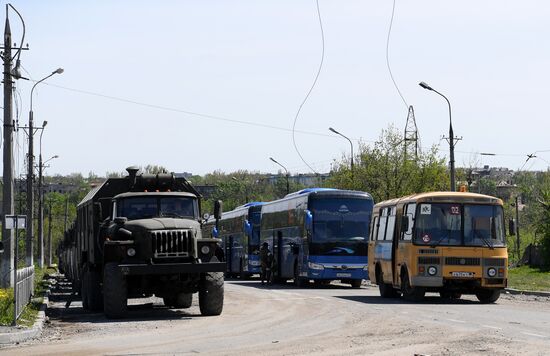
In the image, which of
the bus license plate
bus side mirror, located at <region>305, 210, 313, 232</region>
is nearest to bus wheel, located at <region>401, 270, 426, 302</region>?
the bus license plate

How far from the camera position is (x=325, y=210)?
134 feet

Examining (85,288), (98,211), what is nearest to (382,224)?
(85,288)

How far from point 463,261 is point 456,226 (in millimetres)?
942

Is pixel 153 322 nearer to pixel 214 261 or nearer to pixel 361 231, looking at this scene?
pixel 214 261

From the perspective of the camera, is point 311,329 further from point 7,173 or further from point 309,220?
point 309,220

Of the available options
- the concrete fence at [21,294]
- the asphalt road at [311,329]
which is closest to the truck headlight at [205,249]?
the asphalt road at [311,329]

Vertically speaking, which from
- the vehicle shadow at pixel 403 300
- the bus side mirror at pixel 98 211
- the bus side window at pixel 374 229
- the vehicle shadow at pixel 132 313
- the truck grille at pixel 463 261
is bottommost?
the vehicle shadow at pixel 132 313

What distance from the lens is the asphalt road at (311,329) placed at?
53.6 ft

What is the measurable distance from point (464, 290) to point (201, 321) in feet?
30.3

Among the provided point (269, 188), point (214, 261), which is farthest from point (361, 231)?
point (269, 188)

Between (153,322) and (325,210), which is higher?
(325,210)

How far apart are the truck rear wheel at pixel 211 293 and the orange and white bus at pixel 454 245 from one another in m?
6.41

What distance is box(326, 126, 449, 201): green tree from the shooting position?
76.4 m

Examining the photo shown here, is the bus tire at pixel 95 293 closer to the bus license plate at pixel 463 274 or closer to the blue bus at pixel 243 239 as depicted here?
the bus license plate at pixel 463 274
